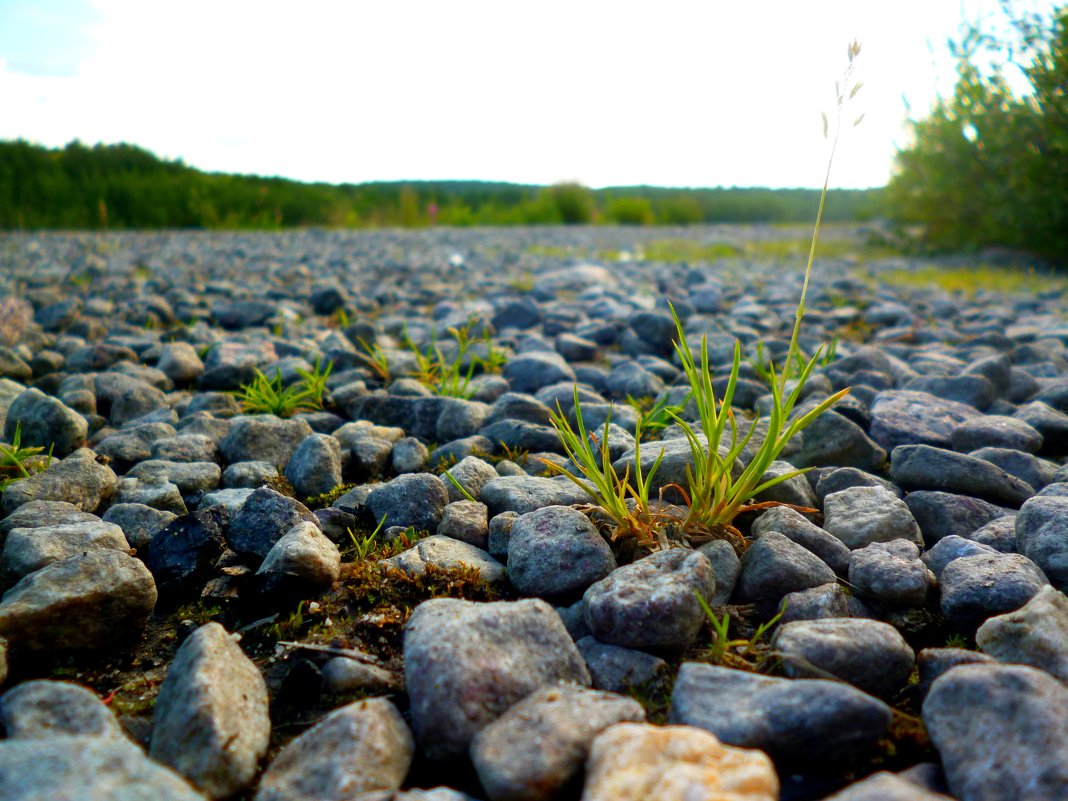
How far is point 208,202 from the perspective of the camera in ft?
35.1

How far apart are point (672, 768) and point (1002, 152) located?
7652mm

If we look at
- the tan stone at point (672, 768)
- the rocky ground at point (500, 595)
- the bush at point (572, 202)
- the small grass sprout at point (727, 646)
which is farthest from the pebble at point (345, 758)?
the bush at point (572, 202)

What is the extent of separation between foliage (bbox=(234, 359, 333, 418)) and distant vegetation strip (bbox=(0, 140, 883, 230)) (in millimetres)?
8760

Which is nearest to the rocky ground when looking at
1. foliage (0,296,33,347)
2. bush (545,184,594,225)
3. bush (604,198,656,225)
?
foliage (0,296,33,347)

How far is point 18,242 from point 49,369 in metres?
5.94

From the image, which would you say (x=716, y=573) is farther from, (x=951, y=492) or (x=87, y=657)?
(x=87, y=657)

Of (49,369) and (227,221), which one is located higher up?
(227,221)

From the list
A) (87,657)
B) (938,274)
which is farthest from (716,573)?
(938,274)

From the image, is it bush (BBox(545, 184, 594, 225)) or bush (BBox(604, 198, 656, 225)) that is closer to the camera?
bush (BBox(545, 184, 594, 225))

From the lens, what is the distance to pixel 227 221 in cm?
1102

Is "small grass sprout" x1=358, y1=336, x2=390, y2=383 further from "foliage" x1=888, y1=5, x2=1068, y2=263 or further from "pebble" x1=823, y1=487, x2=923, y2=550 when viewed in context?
"foliage" x1=888, y1=5, x2=1068, y2=263

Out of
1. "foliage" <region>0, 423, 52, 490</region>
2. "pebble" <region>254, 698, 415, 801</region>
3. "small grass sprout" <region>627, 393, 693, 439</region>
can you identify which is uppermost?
"small grass sprout" <region>627, 393, 693, 439</region>

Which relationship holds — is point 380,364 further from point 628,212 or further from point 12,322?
point 628,212

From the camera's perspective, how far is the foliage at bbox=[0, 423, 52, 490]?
184 centimetres
